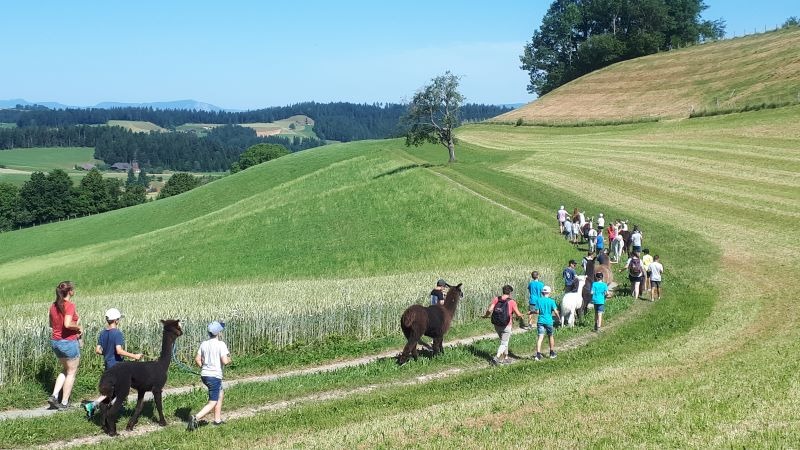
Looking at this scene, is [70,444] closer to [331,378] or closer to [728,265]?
[331,378]

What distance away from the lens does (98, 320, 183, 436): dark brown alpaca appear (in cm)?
1352

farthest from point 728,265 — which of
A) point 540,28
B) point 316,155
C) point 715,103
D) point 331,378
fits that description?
point 540,28

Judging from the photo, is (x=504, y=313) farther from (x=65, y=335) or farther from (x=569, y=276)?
(x=65, y=335)

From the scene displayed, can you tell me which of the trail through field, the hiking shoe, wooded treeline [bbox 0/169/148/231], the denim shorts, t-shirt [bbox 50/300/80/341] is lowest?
wooded treeline [bbox 0/169/148/231]

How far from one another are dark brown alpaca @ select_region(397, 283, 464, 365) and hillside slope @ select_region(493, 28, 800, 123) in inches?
2482

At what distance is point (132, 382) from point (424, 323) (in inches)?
298

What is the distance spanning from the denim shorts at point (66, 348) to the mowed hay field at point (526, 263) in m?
1.25

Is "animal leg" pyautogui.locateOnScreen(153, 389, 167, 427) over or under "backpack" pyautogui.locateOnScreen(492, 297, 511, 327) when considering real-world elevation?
under

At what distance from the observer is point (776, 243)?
36.1 m

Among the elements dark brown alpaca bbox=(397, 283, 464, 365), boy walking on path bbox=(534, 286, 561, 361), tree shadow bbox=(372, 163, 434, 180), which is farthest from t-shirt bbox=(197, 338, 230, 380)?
tree shadow bbox=(372, 163, 434, 180)

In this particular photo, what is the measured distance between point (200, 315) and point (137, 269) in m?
31.4

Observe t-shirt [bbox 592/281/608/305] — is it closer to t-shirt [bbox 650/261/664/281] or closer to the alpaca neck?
t-shirt [bbox 650/261/664/281]

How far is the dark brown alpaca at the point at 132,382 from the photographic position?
13.5m

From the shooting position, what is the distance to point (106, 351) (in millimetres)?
15016
